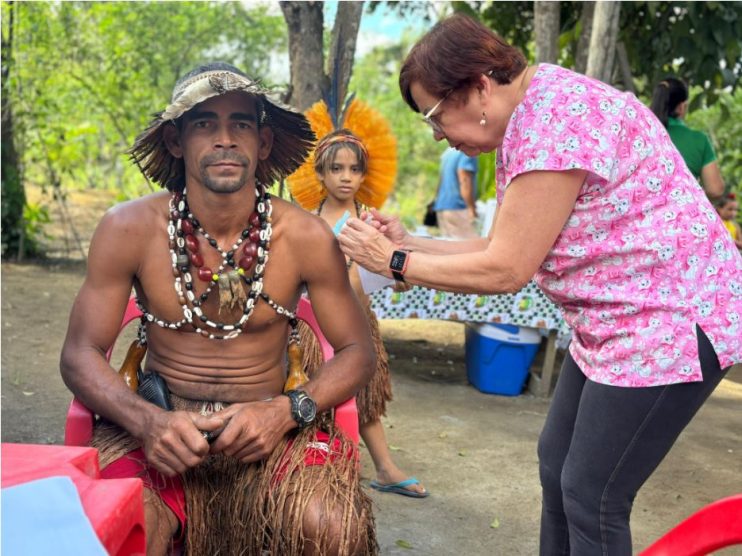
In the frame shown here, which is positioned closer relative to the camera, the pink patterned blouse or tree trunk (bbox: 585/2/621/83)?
the pink patterned blouse

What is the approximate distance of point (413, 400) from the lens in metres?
5.76

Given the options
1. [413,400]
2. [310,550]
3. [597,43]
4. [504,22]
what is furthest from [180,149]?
[504,22]

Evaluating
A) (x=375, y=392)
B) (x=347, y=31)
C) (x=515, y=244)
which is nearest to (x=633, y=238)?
(x=515, y=244)

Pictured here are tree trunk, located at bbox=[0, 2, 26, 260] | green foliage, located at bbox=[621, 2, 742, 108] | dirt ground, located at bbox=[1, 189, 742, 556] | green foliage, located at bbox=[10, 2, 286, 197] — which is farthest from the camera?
green foliage, located at bbox=[10, 2, 286, 197]

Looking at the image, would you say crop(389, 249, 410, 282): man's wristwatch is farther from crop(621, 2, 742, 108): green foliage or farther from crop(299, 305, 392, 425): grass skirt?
crop(621, 2, 742, 108): green foliage

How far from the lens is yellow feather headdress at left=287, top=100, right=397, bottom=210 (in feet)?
14.0

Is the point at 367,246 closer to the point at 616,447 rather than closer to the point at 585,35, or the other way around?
the point at 616,447

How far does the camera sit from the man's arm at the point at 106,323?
2.55 meters

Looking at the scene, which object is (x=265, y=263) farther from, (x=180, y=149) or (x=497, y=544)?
(x=497, y=544)

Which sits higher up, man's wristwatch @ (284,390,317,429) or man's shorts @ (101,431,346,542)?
man's wristwatch @ (284,390,317,429)

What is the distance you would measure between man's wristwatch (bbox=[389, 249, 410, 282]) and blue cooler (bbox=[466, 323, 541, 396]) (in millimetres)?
3724

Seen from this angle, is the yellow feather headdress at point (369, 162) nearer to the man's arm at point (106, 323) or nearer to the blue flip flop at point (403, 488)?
the blue flip flop at point (403, 488)

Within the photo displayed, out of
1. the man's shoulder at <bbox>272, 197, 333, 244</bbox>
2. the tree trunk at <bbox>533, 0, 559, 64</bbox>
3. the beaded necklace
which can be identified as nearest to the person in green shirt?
the tree trunk at <bbox>533, 0, 559, 64</bbox>

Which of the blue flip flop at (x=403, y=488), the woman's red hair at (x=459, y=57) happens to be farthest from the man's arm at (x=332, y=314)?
the blue flip flop at (x=403, y=488)
